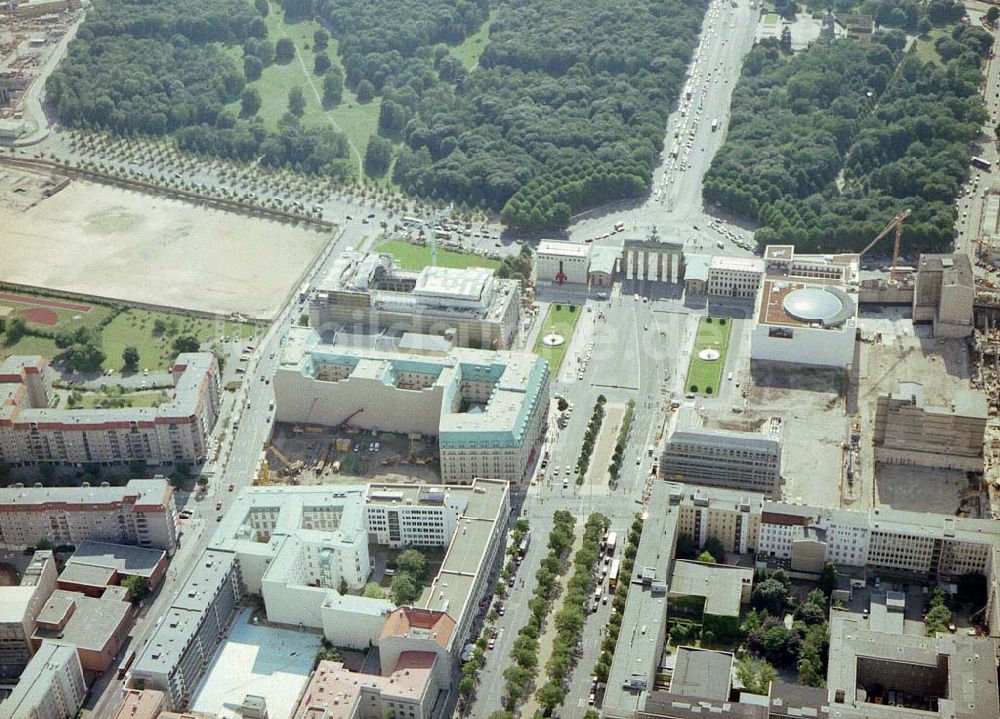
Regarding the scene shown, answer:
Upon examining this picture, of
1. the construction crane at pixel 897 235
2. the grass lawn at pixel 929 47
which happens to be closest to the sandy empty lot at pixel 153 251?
the construction crane at pixel 897 235

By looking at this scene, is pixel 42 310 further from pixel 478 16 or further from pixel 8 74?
pixel 478 16

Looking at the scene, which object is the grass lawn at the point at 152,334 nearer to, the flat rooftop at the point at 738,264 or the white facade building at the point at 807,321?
the flat rooftop at the point at 738,264

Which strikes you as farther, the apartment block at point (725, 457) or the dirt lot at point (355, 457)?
the dirt lot at point (355, 457)

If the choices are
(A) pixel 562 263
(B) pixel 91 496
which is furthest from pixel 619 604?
(A) pixel 562 263

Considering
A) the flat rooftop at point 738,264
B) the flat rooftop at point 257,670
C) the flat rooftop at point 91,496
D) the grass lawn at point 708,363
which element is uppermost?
the flat rooftop at point 91,496

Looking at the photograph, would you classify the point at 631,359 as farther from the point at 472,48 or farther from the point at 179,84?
the point at 179,84

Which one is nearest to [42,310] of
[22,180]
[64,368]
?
[64,368]
